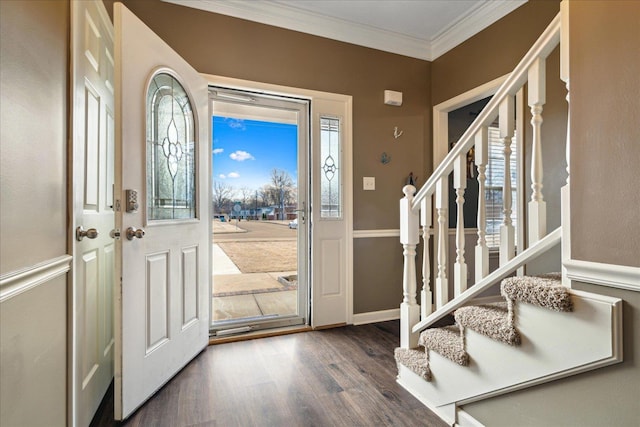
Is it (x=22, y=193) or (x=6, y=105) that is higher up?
(x=6, y=105)

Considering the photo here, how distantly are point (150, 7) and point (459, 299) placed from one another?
2.75m

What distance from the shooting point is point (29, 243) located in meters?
0.98

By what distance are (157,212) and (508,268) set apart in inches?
71.3

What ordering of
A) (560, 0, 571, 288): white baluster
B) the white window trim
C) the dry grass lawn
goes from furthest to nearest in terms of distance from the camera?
1. the dry grass lawn
2. the white window trim
3. (560, 0, 571, 288): white baluster

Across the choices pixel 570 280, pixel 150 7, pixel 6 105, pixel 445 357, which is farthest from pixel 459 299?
pixel 150 7

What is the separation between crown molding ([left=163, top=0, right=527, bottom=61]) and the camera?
8.02 feet

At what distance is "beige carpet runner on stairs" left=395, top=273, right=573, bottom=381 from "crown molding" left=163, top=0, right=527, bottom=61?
217 centimetres

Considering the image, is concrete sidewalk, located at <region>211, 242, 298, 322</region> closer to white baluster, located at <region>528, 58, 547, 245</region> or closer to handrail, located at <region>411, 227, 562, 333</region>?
handrail, located at <region>411, 227, 562, 333</region>

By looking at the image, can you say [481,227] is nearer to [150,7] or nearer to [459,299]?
[459,299]

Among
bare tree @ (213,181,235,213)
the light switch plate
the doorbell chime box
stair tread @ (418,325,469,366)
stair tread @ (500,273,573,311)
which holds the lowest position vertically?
stair tread @ (418,325,469,366)

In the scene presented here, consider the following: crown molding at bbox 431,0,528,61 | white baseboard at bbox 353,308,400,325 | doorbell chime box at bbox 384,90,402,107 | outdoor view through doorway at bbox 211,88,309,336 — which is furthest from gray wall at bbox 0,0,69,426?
crown molding at bbox 431,0,528,61

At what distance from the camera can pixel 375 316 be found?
2.96 m

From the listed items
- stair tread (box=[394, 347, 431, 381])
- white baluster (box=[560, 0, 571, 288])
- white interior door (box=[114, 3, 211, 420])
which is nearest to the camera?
white baluster (box=[560, 0, 571, 288])

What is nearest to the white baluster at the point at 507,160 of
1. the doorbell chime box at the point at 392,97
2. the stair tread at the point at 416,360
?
the stair tread at the point at 416,360
